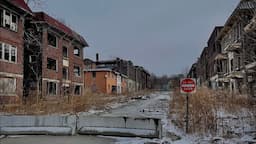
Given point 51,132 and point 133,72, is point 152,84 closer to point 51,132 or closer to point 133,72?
point 133,72

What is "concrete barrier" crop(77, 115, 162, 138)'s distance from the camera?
1143 cm

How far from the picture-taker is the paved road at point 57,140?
10.7 meters

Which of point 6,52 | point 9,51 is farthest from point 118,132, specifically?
point 9,51

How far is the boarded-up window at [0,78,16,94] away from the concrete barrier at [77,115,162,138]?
16723 millimetres

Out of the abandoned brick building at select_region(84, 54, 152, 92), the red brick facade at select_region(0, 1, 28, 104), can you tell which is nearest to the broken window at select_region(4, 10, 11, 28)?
the red brick facade at select_region(0, 1, 28, 104)

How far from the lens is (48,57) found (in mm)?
37062

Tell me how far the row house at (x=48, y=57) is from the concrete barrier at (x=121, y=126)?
784 inches

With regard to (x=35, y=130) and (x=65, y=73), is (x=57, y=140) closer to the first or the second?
(x=35, y=130)

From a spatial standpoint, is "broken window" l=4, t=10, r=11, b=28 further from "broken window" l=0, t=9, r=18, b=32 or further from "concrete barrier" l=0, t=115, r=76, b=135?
"concrete barrier" l=0, t=115, r=76, b=135

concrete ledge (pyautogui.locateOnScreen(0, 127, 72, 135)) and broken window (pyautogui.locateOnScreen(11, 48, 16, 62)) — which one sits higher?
broken window (pyautogui.locateOnScreen(11, 48, 16, 62))

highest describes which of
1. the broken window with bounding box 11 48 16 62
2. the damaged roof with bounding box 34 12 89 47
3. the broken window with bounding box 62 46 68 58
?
the damaged roof with bounding box 34 12 89 47

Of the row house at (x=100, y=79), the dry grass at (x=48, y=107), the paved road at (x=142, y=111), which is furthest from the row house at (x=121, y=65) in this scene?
the dry grass at (x=48, y=107)

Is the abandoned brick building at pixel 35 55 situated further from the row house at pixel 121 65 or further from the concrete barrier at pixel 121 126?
A: the row house at pixel 121 65

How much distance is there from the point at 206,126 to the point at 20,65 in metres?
22.8
